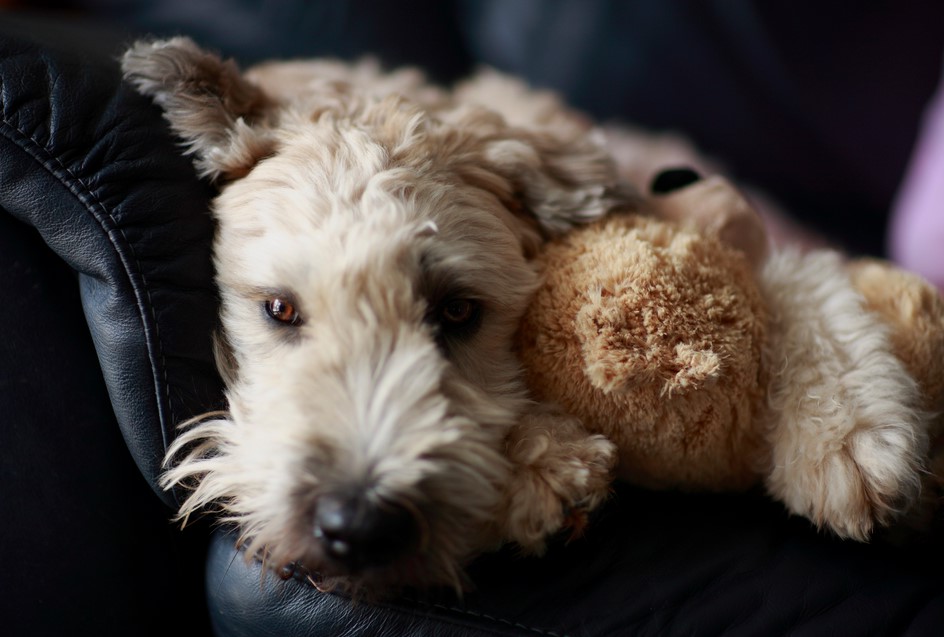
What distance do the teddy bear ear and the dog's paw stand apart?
0.23 meters

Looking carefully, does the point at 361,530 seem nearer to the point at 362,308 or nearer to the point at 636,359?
the point at 362,308

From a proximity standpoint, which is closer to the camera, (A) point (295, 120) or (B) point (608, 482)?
(B) point (608, 482)

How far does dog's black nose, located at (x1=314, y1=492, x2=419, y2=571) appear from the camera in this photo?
0.95m

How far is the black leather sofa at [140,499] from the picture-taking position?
42.6 inches

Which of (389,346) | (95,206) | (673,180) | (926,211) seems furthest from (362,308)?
(926,211)

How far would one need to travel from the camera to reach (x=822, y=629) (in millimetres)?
1068

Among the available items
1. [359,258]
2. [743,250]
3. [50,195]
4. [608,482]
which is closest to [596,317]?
[608,482]

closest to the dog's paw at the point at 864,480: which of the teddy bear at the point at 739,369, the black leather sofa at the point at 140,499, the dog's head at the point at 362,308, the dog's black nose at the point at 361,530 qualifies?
the teddy bear at the point at 739,369

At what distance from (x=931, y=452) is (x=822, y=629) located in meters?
0.37

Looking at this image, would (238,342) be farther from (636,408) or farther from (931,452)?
(931,452)

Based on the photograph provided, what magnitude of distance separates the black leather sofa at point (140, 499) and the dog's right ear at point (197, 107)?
4 centimetres

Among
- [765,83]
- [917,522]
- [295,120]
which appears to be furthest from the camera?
[765,83]

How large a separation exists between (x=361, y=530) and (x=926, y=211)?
181cm

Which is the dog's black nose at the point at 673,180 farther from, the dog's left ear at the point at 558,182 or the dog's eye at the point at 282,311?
the dog's eye at the point at 282,311
